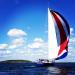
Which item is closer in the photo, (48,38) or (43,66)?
(48,38)

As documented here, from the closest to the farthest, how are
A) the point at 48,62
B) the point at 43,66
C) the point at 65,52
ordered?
1. the point at 65,52
2. the point at 48,62
3. the point at 43,66

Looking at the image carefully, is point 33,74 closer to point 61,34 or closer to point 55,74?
point 55,74

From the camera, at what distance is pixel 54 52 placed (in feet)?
182

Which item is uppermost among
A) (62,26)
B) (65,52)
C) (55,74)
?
(62,26)

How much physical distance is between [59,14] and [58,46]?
4467 mm

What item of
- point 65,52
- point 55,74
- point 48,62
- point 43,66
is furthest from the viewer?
point 43,66

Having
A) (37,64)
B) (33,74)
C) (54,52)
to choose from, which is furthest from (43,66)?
(33,74)

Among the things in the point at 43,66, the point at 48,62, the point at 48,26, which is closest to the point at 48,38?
the point at 48,26

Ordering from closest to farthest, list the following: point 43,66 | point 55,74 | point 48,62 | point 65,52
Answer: point 55,74, point 65,52, point 48,62, point 43,66

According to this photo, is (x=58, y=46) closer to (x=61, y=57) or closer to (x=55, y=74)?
(x=61, y=57)

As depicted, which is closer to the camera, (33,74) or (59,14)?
(33,74)

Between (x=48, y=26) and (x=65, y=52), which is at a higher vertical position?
(x=48, y=26)

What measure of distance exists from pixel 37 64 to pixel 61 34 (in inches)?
487

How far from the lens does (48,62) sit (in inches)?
2357
